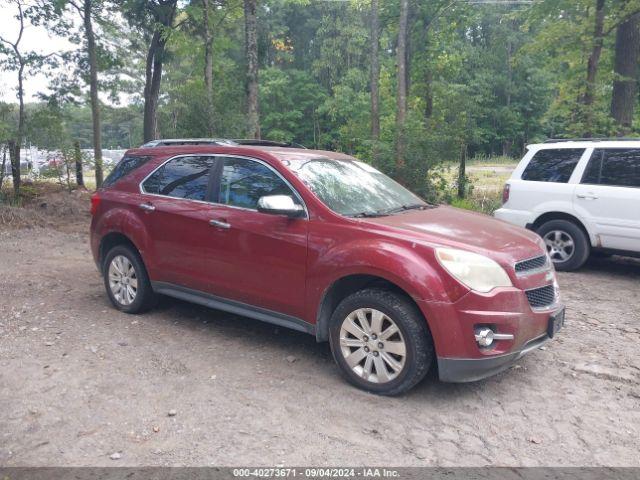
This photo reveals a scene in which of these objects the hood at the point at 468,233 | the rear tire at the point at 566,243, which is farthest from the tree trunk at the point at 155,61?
the hood at the point at 468,233

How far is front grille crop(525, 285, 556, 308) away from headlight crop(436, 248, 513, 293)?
267 millimetres

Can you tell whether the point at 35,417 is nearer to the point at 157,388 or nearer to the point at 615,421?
the point at 157,388

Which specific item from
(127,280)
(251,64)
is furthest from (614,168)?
(251,64)

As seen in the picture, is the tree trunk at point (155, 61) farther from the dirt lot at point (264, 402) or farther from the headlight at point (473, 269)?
the headlight at point (473, 269)

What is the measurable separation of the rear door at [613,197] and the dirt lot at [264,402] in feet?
5.88

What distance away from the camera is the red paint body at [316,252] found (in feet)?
12.3

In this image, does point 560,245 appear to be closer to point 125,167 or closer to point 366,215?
point 366,215

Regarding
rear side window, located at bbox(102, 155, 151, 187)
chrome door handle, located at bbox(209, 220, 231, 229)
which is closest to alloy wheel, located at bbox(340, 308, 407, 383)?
chrome door handle, located at bbox(209, 220, 231, 229)

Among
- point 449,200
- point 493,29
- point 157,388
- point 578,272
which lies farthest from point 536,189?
point 493,29

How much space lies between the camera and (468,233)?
421cm

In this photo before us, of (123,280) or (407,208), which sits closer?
(407,208)

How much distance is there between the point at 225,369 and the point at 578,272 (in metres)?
5.64

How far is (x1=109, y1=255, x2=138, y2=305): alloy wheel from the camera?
577 centimetres

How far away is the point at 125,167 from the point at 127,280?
1239mm
